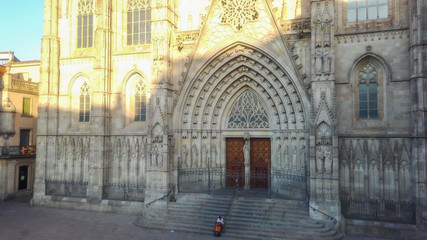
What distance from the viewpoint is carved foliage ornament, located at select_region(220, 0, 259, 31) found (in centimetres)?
1892

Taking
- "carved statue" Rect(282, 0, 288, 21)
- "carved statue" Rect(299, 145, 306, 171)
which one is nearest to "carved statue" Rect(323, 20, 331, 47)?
"carved statue" Rect(282, 0, 288, 21)

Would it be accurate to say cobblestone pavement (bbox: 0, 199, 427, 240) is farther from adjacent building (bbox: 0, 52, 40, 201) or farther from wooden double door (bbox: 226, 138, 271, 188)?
wooden double door (bbox: 226, 138, 271, 188)

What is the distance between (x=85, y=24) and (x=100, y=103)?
249 inches

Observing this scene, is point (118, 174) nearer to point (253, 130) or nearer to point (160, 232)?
point (160, 232)

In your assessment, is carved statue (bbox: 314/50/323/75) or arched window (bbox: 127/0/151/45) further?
arched window (bbox: 127/0/151/45)

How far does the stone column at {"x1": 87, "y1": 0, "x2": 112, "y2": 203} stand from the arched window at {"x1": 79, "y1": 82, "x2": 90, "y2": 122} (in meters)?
1.56

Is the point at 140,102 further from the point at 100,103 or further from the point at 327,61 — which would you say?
the point at 327,61

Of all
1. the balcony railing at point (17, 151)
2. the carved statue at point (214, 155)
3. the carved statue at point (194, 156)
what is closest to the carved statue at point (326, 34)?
the carved statue at point (214, 155)

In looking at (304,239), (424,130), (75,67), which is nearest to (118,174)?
(75,67)

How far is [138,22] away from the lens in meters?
22.6

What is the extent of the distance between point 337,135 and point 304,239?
5.00 meters

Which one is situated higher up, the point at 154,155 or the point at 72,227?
the point at 154,155

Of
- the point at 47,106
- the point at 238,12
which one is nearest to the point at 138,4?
the point at 238,12

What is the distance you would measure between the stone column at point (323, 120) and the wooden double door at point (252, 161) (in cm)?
377
